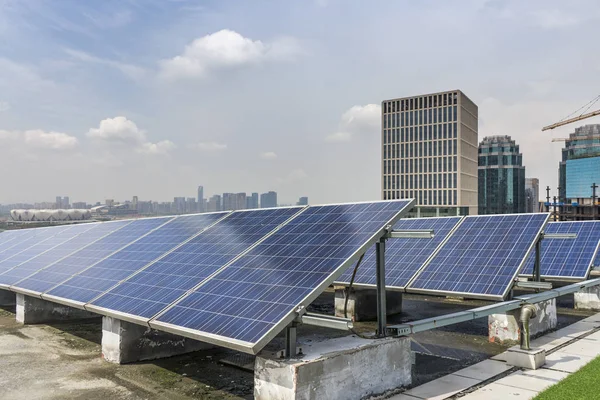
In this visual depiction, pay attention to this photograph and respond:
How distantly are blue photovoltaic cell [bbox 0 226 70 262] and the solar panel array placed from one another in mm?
5920

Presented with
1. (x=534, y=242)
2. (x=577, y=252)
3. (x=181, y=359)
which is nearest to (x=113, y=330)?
(x=181, y=359)

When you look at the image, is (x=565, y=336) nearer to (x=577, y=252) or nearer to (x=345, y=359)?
(x=577, y=252)

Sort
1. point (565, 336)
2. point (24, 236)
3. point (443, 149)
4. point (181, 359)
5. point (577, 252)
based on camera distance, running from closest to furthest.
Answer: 1. point (181, 359)
2. point (565, 336)
3. point (577, 252)
4. point (24, 236)
5. point (443, 149)

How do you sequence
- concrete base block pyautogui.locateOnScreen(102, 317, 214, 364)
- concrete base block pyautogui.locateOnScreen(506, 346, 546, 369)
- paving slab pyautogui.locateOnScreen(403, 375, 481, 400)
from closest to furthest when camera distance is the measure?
paving slab pyautogui.locateOnScreen(403, 375, 481, 400) < concrete base block pyautogui.locateOnScreen(506, 346, 546, 369) < concrete base block pyautogui.locateOnScreen(102, 317, 214, 364)

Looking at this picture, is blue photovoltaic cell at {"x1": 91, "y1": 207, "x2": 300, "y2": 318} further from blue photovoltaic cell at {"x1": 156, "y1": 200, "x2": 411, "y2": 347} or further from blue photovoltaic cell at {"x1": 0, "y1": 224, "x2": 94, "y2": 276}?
blue photovoltaic cell at {"x1": 0, "y1": 224, "x2": 94, "y2": 276}

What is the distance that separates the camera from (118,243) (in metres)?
21.2

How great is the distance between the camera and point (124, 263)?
1761 centimetres

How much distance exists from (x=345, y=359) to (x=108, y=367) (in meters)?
7.55

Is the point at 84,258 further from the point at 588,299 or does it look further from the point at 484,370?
the point at 588,299

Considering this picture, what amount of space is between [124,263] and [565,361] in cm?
1519

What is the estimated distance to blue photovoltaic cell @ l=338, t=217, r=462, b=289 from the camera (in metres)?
21.0

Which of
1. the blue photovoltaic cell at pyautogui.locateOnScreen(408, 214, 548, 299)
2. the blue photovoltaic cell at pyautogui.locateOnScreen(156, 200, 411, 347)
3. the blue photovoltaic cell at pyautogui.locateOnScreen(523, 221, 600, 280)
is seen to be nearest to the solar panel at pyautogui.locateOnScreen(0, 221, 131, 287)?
the blue photovoltaic cell at pyautogui.locateOnScreen(156, 200, 411, 347)

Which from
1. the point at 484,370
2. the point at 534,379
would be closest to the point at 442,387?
the point at 484,370

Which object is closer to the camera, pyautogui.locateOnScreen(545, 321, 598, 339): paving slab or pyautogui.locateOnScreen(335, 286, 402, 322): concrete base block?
pyautogui.locateOnScreen(545, 321, 598, 339): paving slab
